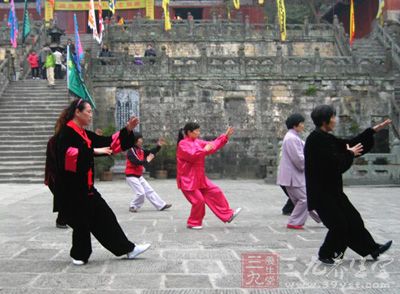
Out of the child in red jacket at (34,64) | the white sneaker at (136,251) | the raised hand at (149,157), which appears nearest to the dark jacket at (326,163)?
the white sneaker at (136,251)

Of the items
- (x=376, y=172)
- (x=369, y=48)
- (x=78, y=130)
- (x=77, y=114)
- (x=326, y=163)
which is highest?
(x=369, y=48)

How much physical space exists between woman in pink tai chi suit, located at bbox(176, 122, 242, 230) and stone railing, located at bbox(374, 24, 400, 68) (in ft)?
52.0

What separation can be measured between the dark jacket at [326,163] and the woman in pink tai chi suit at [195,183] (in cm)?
214

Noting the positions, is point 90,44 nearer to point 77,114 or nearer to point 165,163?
point 165,163

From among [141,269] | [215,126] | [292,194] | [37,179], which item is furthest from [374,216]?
[215,126]

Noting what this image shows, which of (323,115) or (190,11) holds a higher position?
(190,11)

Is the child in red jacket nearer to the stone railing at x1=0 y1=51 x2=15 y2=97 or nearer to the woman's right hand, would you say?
the stone railing at x1=0 y1=51 x2=15 y2=97

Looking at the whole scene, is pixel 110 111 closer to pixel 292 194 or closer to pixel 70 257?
pixel 292 194

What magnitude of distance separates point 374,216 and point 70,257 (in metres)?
5.10

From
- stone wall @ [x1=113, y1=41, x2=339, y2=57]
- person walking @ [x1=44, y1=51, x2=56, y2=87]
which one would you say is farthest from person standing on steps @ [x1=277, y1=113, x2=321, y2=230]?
stone wall @ [x1=113, y1=41, x2=339, y2=57]

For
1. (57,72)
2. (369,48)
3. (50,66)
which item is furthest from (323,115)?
(369,48)

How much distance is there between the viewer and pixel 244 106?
1984 cm

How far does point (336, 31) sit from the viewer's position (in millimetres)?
23531

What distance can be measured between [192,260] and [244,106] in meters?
15.0
